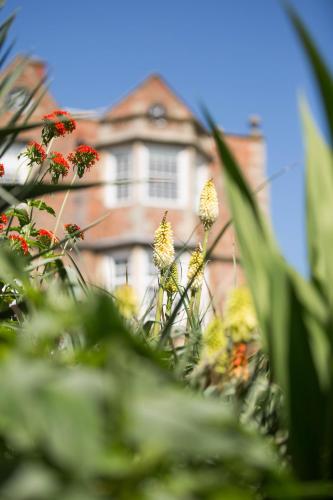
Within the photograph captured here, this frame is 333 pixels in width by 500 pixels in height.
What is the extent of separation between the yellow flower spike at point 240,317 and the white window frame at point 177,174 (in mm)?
19500

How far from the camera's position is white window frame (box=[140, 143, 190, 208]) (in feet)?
67.7

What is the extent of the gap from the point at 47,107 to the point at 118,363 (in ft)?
68.5

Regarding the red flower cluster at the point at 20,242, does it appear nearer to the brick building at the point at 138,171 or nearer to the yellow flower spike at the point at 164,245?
the yellow flower spike at the point at 164,245

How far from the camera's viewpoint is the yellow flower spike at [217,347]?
936 mm

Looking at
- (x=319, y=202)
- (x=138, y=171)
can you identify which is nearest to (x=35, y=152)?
(x=319, y=202)

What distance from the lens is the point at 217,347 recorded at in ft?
3.24

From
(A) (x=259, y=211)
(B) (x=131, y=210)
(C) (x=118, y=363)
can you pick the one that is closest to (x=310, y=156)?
(A) (x=259, y=211)

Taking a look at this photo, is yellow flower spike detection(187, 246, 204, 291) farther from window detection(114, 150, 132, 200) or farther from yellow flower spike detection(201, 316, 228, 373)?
window detection(114, 150, 132, 200)

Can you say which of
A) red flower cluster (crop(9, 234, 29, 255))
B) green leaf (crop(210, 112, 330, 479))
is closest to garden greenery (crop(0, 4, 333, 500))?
green leaf (crop(210, 112, 330, 479))

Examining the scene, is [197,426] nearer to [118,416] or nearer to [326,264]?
[118,416]

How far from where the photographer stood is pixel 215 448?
551mm

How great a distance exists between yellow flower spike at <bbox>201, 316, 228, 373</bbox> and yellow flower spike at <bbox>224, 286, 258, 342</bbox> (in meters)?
0.02

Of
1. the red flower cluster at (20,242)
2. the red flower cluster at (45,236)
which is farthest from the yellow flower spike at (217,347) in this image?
the red flower cluster at (45,236)

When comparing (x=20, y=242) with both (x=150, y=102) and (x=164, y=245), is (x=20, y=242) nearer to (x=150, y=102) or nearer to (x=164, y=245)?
(x=164, y=245)
